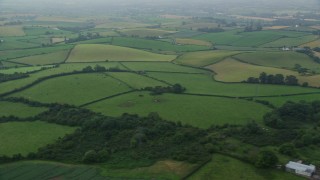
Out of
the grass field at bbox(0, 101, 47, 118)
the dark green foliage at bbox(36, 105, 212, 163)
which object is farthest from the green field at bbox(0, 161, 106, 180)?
the grass field at bbox(0, 101, 47, 118)

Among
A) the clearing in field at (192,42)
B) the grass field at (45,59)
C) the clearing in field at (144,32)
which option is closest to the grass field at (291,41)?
the clearing in field at (192,42)

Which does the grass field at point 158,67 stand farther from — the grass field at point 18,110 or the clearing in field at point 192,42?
the clearing in field at point 192,42

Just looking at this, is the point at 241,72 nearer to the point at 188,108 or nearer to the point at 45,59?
the point at 188,108

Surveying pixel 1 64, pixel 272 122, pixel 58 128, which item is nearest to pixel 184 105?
pixel 272 122

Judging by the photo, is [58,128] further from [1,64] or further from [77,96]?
[1,64]

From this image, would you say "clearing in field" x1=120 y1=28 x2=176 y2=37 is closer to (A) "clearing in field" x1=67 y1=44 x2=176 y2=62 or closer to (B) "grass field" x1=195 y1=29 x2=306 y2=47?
(B) "grass field" x1=195 y1=29 x2=306 y2=47

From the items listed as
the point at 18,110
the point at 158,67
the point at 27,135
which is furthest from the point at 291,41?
the point at 27,135

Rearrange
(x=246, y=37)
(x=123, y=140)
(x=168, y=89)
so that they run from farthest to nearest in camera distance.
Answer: (x=246, y=37) < (x=168, y=89) < (x=123, y=140)
